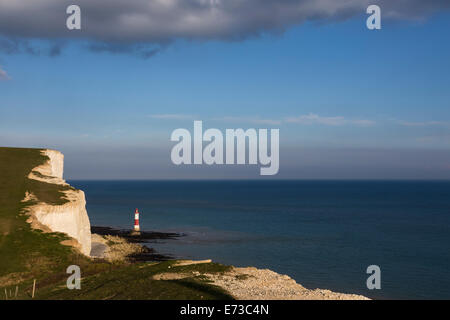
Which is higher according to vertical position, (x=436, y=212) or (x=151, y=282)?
(x=151, y=282)

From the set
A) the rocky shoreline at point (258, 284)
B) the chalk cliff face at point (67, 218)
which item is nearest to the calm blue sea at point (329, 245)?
the chalk cliff face at point (67, 218)

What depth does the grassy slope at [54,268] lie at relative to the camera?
28125 mm

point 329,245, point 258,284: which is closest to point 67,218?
point 258,284

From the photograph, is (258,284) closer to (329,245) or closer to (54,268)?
(54,268)

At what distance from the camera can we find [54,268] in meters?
42.5

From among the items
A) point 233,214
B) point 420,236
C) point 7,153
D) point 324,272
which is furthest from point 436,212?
point 7,153

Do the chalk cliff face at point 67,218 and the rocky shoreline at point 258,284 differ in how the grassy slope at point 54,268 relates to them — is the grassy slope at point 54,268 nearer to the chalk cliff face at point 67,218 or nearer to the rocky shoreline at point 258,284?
the rocky shoreline at point 258,284

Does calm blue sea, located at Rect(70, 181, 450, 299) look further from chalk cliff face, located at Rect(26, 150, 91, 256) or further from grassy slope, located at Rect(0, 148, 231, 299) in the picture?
grassy slope, located at Rect(0, 148, 231, 299)

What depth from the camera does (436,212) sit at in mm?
153000

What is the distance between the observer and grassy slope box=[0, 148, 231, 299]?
1107 inches

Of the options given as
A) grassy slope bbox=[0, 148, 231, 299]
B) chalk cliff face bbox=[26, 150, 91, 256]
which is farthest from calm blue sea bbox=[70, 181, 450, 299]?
grassy slope bbox=[0, 148, 231, 299]

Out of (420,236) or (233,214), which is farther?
(233,214)
